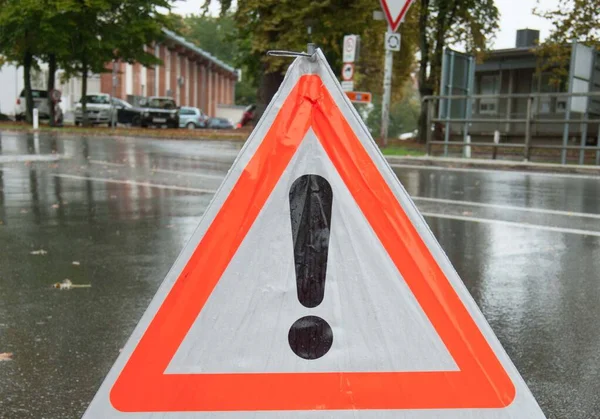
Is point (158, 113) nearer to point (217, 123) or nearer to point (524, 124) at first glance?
point (217, 123)

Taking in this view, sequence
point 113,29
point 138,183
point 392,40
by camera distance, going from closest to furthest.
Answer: point 138,183 → point 392,40 → point 113,29

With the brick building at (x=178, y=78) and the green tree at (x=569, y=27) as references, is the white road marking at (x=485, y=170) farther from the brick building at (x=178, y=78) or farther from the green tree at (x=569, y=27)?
the brick building at (x=178, y=78)

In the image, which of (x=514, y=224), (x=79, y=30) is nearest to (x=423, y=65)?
(x=79, y=30)

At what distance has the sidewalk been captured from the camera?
15.3 m

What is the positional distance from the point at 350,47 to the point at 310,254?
18180 millimetres

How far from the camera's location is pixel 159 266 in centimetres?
609

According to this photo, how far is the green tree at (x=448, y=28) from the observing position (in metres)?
31.1

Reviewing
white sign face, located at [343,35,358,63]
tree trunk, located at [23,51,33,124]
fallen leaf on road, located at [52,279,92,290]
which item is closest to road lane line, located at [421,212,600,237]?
fallen leaf on road, located at [52,279,92,290]

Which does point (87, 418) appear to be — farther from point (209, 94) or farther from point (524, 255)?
point (209, 94)

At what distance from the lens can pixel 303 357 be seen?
7.16 feet

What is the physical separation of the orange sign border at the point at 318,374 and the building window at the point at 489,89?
35.0 metres

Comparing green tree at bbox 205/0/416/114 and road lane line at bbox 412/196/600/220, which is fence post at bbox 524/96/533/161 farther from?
green tree at bbox 205/0/416/114

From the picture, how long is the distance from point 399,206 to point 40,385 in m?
2.12

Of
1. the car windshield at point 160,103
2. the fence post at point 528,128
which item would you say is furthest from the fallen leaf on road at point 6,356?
the car windshield at point 160,103
